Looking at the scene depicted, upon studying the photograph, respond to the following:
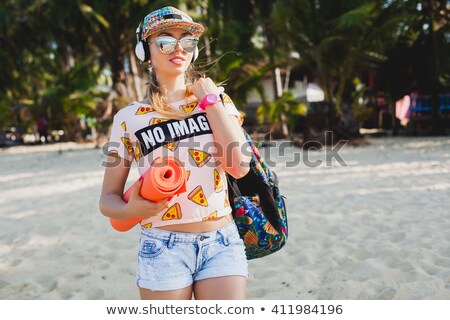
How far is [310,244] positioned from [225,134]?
2501mm

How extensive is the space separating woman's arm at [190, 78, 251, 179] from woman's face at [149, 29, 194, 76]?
13cm

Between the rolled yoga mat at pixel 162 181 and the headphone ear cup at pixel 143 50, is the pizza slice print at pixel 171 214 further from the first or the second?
the headphone ear cup at pixel 143 50

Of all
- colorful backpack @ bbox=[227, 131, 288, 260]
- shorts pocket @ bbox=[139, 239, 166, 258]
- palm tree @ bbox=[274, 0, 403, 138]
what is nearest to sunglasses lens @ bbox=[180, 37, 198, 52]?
colorful backpack @ bbox=[227, 131, 288, 260]

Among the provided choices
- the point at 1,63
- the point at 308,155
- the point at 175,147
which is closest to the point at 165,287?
the point at 175,147

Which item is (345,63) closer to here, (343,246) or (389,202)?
(389,202)

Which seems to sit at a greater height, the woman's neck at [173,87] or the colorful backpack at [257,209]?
the woman's neck at [173,87]

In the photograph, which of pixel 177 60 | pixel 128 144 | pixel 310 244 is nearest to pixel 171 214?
pixel 128 144

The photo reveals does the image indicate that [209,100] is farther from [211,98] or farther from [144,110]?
[144,110]

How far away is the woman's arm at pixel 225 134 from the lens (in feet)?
4.74

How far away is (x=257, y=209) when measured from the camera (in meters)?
Result: 1.70

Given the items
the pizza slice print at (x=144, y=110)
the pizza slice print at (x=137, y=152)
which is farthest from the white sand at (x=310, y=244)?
the pizza slice print at (x=144, y=110)

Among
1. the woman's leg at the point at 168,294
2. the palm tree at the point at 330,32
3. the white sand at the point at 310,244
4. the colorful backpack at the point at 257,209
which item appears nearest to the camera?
the woman's leg at the point at 168,294

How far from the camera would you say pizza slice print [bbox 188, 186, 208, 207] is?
150cm

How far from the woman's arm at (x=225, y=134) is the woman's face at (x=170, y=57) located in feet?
0.43
